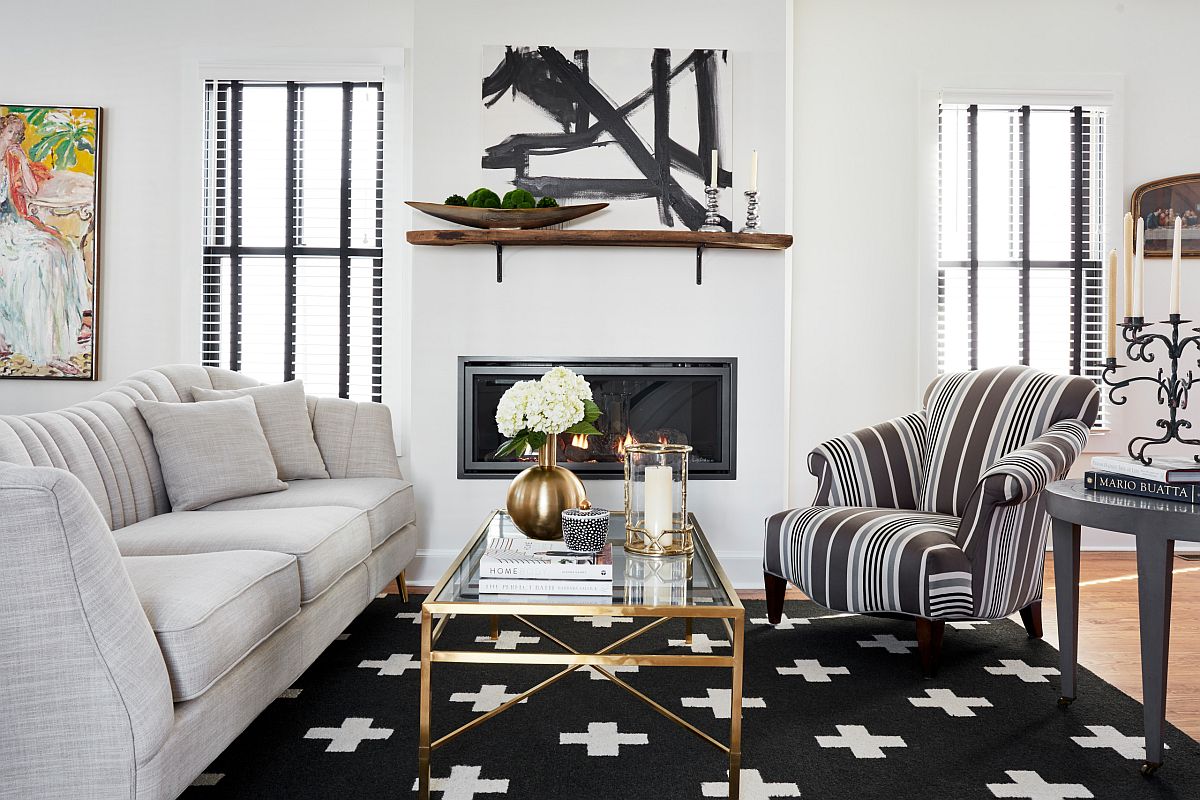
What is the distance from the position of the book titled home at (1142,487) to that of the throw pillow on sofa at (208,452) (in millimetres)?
2549

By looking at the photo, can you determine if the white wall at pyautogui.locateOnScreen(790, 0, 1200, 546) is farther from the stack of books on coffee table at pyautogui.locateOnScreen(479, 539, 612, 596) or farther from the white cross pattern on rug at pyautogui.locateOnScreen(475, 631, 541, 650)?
the stack of books on coffee table at pyautogui.locateOnScreen(479, 539, 612, 596)

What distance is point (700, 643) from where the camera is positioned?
2783mm

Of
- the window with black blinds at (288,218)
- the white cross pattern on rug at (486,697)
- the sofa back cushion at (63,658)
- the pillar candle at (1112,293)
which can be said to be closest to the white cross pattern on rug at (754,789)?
the white cross pattern on rug at (486,697)

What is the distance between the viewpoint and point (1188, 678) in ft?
8.36

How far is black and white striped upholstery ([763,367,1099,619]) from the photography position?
8.06 feet

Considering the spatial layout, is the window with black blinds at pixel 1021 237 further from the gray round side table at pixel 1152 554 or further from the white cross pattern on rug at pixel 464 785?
the white cross pattern on rug at pixel 464 785

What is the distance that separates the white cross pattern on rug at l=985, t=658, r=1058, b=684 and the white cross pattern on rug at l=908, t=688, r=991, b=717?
0.24 meters

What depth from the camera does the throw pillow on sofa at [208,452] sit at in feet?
8.94

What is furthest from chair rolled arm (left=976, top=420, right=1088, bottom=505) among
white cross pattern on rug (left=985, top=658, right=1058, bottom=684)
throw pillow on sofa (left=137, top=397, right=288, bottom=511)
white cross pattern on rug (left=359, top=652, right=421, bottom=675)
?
throw pillow on sofa (left=137, top=397, right=288, bottom=511)

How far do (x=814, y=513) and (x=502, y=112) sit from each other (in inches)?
84.8

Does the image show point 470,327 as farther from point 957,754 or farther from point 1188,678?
point 1188,678

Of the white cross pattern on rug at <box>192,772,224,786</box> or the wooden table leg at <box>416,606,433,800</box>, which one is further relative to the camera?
the white cross pattern on rug at <box>192,772,224,786</box>

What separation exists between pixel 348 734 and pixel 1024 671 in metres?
1.99

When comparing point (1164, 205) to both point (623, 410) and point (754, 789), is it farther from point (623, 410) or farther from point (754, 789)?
point (754, 789)
